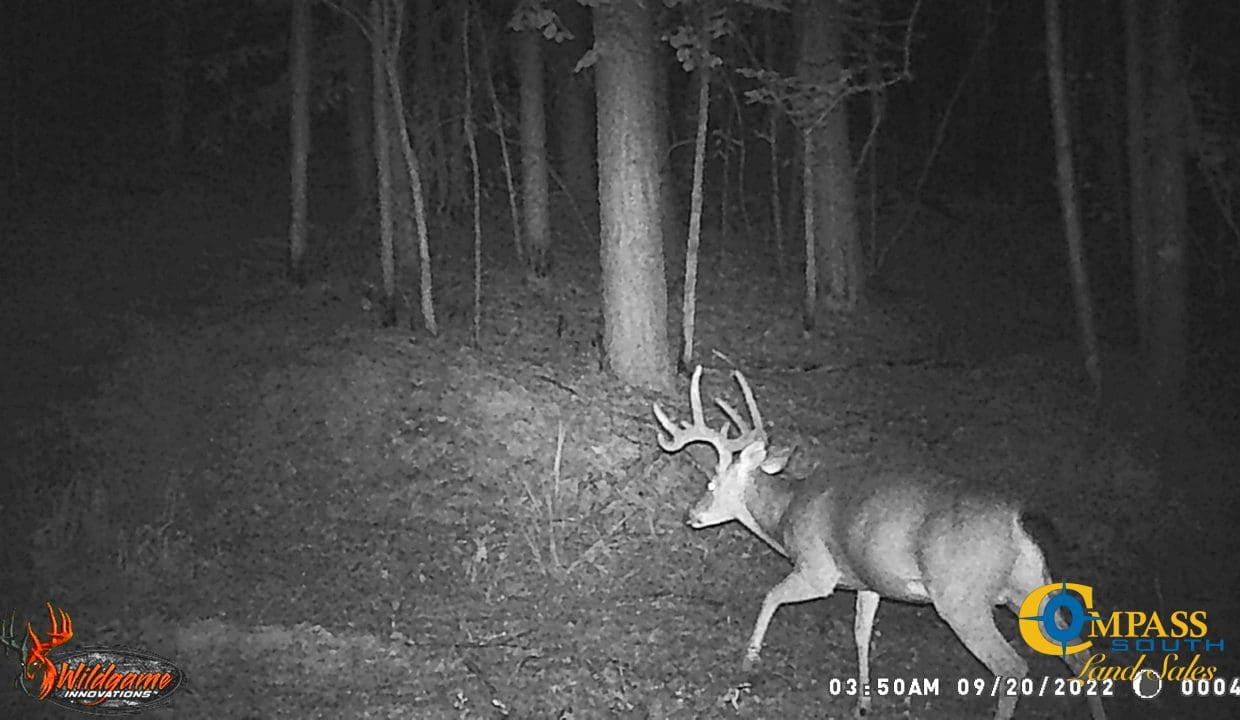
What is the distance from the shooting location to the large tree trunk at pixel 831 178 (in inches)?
675

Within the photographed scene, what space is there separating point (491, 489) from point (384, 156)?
5.88 meters

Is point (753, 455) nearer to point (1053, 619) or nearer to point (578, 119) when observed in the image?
point (1053, 619)

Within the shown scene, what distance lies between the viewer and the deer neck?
7.91 meters

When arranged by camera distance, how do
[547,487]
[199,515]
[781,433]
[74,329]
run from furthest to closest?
[74,329]
[781,433]
[547,487]
[199,515]

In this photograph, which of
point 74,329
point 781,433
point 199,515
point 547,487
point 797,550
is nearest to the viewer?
point 797,550

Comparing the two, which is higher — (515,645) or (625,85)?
(625,85)

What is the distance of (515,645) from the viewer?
26.0ft

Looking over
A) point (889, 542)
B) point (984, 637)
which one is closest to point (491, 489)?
point (889, 542)

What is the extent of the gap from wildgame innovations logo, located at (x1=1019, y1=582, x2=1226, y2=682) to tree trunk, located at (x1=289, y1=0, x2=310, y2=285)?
12.8m

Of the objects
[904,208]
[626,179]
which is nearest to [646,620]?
[626,179]

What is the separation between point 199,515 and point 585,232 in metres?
11.8

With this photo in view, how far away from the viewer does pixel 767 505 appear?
7.97 m

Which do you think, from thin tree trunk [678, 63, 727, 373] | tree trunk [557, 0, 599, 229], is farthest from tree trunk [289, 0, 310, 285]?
thin tree trunk [678, 63, 727, 373]

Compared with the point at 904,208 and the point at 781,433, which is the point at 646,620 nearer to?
the point at 781,433
